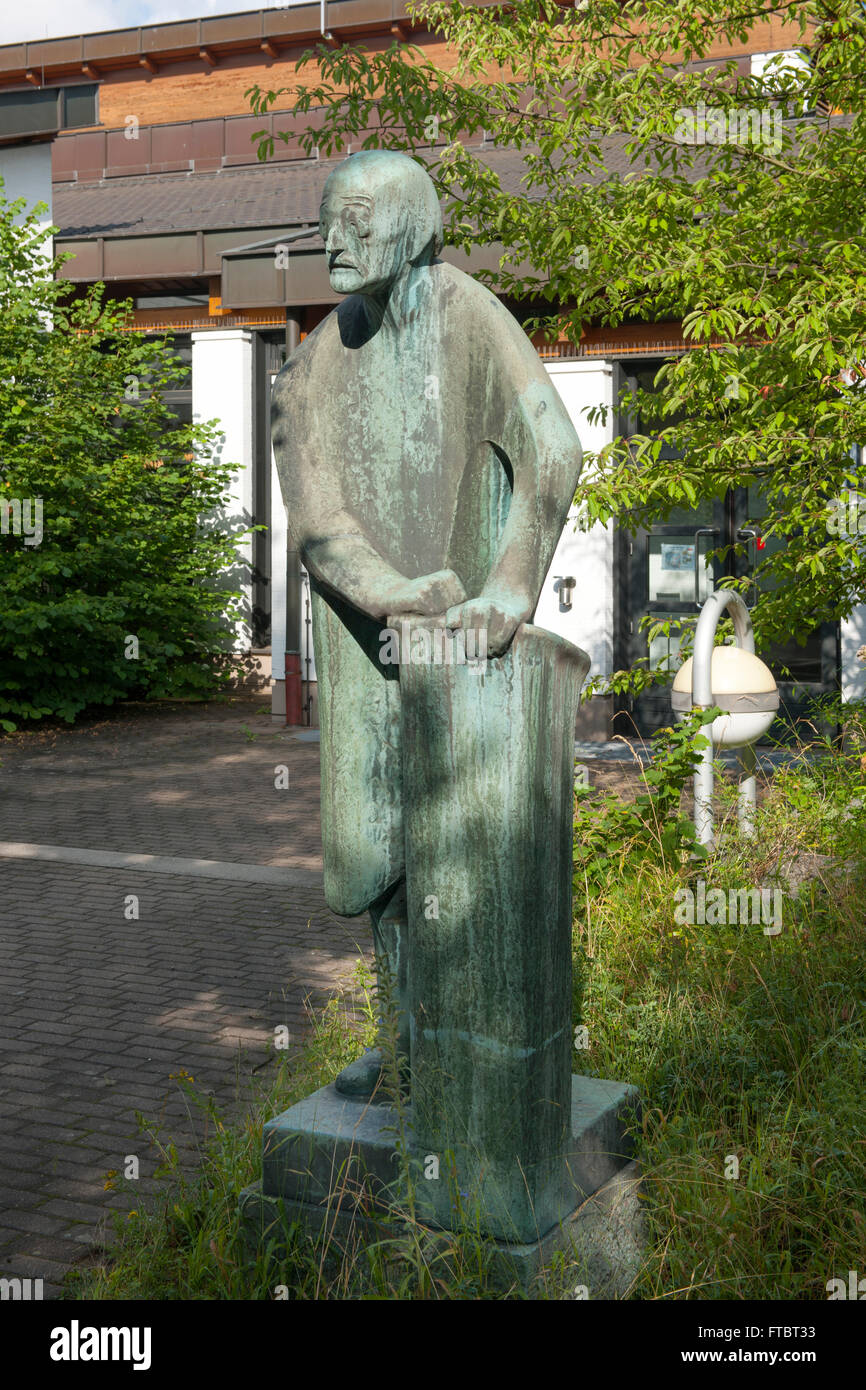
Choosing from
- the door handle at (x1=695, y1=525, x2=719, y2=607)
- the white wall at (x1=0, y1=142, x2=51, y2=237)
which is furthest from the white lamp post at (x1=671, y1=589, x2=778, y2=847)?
the white wall at (x1=0, y1=142, x2=51, y2=237)

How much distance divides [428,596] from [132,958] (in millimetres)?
4184

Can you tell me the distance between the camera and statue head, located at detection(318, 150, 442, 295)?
297 cm

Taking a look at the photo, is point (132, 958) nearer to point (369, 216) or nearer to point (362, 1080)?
point (362, 1080)

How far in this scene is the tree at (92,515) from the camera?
44.2 ft

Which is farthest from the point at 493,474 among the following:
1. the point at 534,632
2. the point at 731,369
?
the point at 731,369

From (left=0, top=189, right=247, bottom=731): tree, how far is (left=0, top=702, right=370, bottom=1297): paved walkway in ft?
6.22

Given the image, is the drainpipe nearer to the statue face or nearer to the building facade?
the building facade

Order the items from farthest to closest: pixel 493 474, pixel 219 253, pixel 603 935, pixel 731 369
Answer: pixel 219 253
pixel 731 369
pixel 603 935
pixel 493 474

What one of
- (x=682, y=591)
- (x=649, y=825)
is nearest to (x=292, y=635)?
(x=682, y=591)

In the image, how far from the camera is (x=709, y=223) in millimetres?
6910

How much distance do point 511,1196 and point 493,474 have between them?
160 cm

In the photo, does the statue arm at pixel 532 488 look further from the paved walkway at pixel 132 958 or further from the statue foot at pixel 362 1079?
the paved walkway at pixel 132 958
